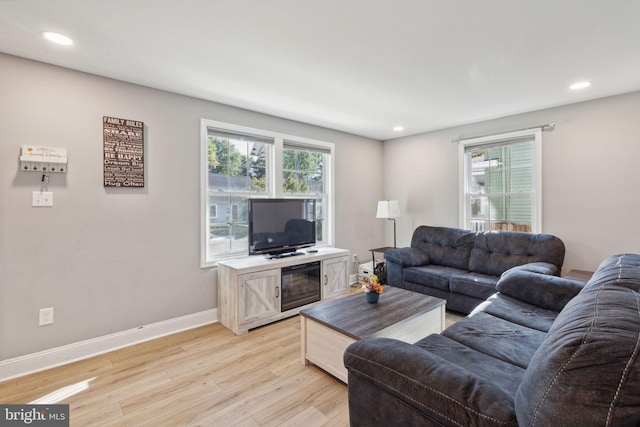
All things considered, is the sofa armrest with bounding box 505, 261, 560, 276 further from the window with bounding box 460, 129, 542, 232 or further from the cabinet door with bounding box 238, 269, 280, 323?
the cabinet door with bounding box 238, 269, 280, 323

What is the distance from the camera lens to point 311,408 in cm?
188

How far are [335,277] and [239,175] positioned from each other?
5.75ft

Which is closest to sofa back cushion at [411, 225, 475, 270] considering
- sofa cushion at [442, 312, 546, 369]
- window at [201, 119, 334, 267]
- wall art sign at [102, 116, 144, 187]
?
sofa cushion at [442, 312, 546, 369]

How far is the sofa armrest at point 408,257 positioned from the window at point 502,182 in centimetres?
83

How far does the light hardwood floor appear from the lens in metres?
1.82

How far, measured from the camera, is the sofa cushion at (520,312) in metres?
2.02

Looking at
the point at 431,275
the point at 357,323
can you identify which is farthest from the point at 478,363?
the point at 431,275

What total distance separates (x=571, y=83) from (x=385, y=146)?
271 cm

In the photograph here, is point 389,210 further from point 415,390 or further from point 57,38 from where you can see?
point 57,38

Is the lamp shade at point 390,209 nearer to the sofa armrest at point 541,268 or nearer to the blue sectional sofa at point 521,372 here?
the sofa armrest at point 541,268

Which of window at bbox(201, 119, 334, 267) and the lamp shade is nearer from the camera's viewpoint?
window at bbox(201, 119, 334, 267)

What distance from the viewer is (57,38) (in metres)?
2.04

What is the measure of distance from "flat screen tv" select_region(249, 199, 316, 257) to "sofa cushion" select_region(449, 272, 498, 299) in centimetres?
175

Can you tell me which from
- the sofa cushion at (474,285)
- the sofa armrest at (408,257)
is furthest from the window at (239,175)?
the sofa cushion at (474,285)
